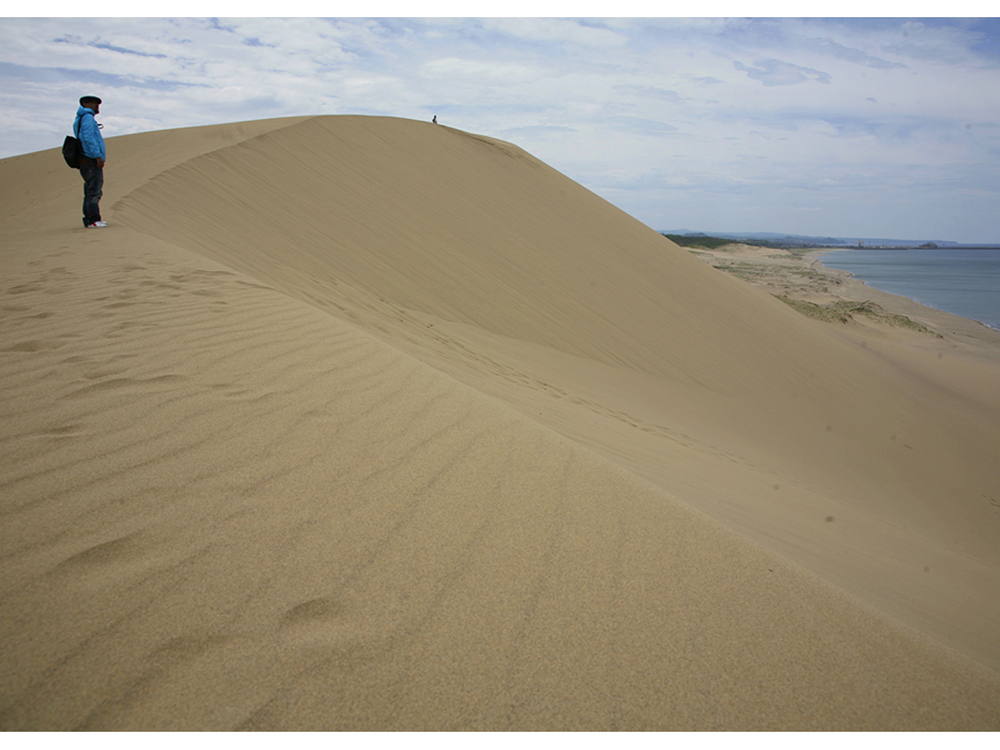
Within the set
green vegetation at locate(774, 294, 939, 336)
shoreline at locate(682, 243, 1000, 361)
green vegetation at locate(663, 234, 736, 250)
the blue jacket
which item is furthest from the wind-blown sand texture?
green vegetation at locate(663, 234, 736, 250)

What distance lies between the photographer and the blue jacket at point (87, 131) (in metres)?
6.08

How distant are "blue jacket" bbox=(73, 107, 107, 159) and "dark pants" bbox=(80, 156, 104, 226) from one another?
81 millimetres

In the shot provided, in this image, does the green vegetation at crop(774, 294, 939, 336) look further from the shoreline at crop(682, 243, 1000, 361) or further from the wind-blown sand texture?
the wind-blown sand texture

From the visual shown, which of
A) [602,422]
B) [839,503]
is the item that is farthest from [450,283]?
[839,503]

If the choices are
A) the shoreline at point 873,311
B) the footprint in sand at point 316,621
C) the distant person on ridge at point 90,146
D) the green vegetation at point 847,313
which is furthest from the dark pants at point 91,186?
the shoreline at point 873,311

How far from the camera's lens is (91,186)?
609 cm

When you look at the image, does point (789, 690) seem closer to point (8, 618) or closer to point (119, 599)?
point (119, 599)

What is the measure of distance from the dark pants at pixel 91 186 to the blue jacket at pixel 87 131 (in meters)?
0.08

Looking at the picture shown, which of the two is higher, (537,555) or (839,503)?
(537,555)

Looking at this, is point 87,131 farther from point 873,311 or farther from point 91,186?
point 873,311

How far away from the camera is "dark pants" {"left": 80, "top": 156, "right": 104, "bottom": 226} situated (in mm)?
6051

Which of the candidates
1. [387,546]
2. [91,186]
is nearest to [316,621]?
[387,546]

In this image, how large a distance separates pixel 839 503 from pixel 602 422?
7.37 feet

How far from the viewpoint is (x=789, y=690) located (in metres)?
1.62
